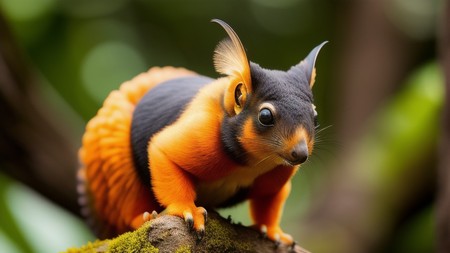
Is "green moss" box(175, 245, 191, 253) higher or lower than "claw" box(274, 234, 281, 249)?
lower

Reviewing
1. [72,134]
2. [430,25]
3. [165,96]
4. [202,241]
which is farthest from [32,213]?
[430,25]

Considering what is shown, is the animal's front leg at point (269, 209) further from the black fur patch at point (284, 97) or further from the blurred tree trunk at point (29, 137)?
the blurred tree trunk at point (29, 137)

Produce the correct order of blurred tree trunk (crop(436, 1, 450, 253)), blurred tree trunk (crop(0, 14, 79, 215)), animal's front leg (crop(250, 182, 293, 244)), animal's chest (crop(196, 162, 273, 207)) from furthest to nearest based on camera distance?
blurred tree trunk (crop(0, 14, 79, 215)), blurred tree trunk (crop(436, 1, 450, 253)), animal's front leg (crop(250, 182, 293, 244)), animal's chest (crop(196, 162, 273, 207))

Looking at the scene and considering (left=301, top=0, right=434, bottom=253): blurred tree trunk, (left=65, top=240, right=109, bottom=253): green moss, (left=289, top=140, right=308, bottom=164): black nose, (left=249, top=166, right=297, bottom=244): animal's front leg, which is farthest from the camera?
(left=301, top=0, right=434, bottom=253): blurred tree trunk

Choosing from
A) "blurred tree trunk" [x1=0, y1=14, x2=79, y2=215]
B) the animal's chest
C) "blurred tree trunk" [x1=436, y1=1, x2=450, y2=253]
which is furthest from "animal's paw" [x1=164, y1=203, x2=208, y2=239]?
"blurred tree trunk" [x1=0, y1=14, x2=79, y2=215]

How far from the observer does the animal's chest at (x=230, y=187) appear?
3.02m

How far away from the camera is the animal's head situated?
266 centimetres

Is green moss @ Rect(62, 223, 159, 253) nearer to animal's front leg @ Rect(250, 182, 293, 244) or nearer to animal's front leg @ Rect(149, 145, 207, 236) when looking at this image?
animal's front leg @ Rect(149, 145, 207, 236)

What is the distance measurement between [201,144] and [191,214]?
1.09 ft

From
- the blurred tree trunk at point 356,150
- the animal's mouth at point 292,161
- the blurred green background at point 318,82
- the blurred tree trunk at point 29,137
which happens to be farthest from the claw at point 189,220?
the blurred tree trunk at point 356,150

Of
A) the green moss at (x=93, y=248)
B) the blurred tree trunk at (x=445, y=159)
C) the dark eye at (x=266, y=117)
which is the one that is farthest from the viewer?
the blurred tree trunk at (x=445, y=159)

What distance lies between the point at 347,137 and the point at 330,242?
1.59 meters

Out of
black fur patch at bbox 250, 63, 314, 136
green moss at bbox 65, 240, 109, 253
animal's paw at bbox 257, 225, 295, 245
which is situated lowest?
green moss at bbox 65, 240, 109, 253

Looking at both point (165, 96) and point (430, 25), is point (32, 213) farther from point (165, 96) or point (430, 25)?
point (430, 25)
